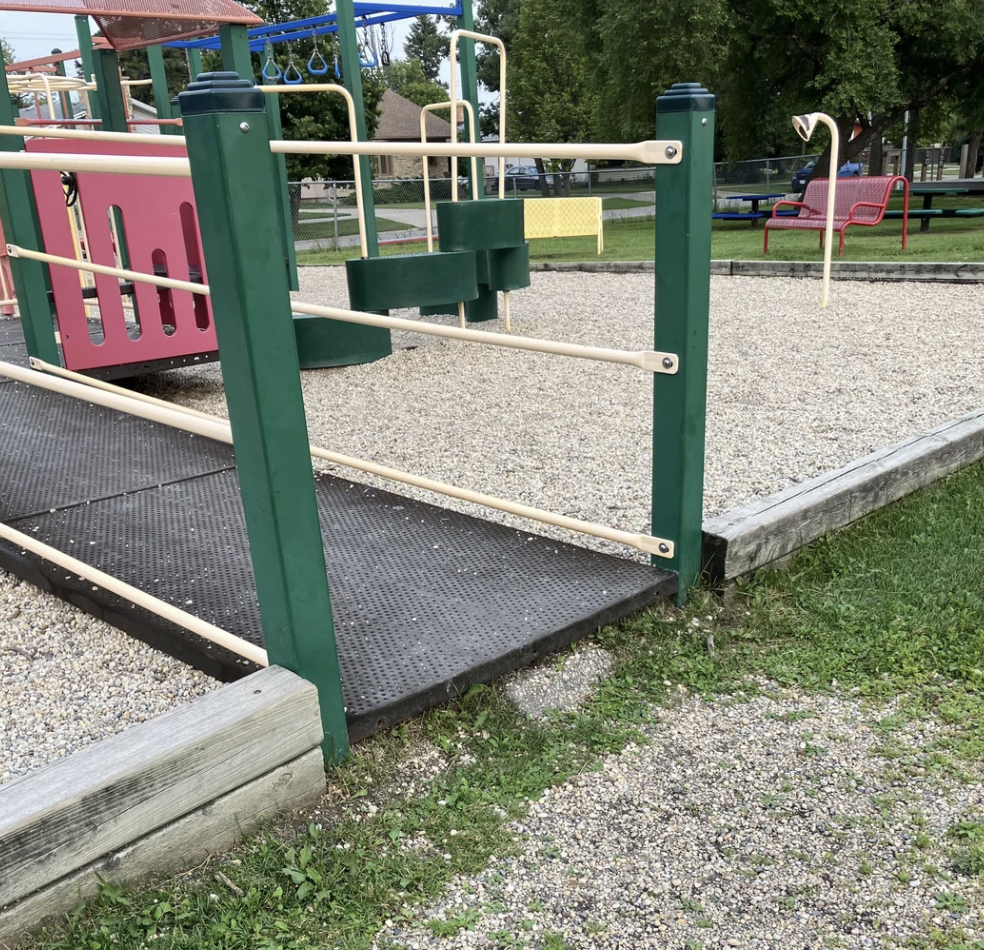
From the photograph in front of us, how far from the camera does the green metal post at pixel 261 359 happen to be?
1429mm

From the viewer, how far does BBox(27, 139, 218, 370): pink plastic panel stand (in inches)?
179

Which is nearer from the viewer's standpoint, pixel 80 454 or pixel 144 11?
pixel 80 454

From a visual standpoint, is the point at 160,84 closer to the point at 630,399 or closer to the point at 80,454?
the point at 630,399

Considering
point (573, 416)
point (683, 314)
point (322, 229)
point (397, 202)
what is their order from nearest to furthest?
1. point (683, 314)
2. point (573, 416)
3. point (322, 229)
4. point (397, 202)

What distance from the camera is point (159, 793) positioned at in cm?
149

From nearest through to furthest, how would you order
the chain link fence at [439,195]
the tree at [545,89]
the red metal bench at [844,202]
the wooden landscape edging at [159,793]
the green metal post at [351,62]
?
the wooden landscape edging at [159,793] < the green metal post at [351,62] < the red metal bench at [844,202] < the chain link fence at [439,195] < the tree at [545,89]

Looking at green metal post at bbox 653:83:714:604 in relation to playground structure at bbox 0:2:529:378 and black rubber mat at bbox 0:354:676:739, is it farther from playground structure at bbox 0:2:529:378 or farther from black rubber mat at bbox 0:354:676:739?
playground structure at bbox 0:2:529:378

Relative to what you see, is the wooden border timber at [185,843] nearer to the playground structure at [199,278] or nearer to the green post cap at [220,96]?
the green post cap at [220,96]

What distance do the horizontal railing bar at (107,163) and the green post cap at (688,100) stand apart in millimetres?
1013

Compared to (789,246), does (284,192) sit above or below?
above

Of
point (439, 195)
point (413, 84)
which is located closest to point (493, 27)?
point (413, 84)

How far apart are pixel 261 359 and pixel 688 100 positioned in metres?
1.09

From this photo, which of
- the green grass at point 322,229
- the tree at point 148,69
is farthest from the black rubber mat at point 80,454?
the tree at point 148,69

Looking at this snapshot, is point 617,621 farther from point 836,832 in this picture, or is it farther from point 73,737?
point 73,737
